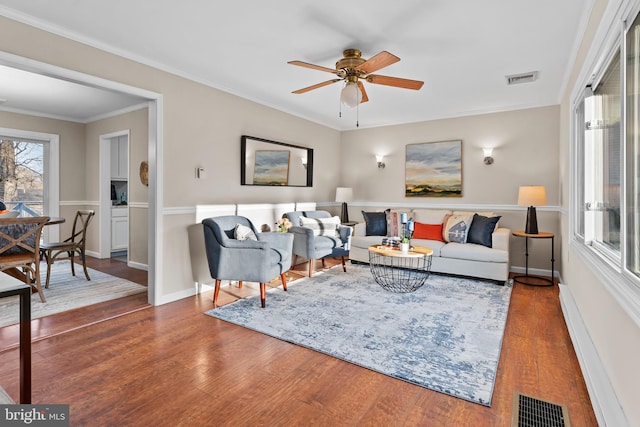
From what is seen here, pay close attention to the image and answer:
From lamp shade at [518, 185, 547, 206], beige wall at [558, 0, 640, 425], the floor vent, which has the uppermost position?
lamp shade at [518, 185, 547, 206]

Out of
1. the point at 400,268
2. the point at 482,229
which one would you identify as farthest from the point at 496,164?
the point at 400,268

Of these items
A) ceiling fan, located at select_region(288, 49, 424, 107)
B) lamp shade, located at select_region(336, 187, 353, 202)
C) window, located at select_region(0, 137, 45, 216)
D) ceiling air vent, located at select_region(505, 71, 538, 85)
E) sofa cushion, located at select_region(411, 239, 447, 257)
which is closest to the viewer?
ceiling fan, located at select_region(288, 49, 424, 107)

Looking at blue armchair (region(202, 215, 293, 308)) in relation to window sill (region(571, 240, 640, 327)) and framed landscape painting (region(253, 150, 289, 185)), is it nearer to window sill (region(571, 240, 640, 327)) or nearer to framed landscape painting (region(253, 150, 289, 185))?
framed landscape painting (region(253, 150, 289, 185))

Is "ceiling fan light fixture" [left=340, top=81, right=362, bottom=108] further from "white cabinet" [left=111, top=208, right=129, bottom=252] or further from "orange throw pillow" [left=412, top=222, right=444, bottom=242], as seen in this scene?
"white cabinet" [left=111, top=208, right=129, bottom=252]

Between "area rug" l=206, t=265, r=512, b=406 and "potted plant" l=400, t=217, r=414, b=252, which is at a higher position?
"potted plant" l=400, t=217, r=414, b=252

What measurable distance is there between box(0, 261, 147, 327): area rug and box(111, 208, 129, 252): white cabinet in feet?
3.61

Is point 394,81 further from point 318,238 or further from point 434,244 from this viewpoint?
point 434,244

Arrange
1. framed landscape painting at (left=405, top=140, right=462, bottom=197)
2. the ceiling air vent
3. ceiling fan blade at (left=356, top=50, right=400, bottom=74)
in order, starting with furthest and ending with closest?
framed landscape painting at (left=405, top=140, right=462, bottom=197) < the ceiling air vent < ceiling fan blade at (left=356, top=50, right=400, bottom=74)

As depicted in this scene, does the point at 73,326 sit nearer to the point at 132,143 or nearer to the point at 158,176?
the point at 158,176

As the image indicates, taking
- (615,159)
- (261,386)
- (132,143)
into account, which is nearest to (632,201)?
(615,159)

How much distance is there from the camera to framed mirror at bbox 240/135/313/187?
4625mm

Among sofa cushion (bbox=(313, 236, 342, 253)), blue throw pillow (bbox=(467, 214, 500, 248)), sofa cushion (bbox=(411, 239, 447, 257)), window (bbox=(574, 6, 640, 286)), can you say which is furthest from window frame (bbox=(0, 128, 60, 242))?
window (bbox=(574, 6, 640, 286))

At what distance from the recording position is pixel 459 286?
169 inches

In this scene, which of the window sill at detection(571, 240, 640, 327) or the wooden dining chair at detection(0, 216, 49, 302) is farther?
the wooden dining chair at detection(0, 216, 49, 302)
